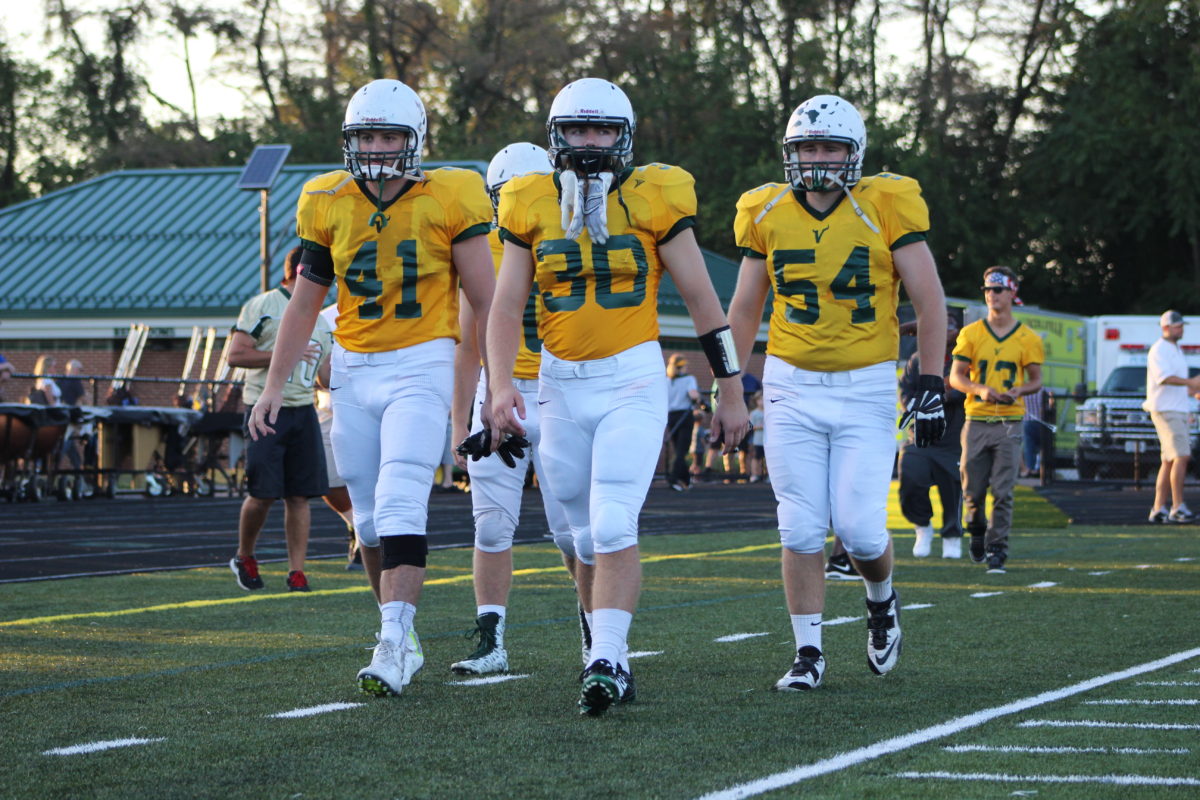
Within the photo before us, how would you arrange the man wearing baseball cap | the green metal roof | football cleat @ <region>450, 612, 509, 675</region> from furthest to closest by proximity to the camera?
the green metal roof
the man wearing baseball cap
football cleat @ <region>450, 612, 509, 675</region>

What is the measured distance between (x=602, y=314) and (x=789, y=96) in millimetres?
42298

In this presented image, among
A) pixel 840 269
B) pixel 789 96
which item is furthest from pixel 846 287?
pixel 789 96

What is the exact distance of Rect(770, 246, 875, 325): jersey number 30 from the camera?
6.53 m

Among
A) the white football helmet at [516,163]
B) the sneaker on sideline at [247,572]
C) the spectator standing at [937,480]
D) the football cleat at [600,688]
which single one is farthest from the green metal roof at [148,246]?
the football cleat at [600,688]

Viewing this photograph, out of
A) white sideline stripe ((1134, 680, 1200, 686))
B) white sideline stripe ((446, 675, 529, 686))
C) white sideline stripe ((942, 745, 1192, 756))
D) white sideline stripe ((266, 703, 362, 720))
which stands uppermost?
white sideline stripe ((942, 745, 1192, 756))

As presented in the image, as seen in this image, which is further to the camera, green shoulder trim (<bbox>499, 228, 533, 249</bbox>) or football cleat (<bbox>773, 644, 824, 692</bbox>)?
football cleat (<bbox>773, 644, 824, 692</bbox>)

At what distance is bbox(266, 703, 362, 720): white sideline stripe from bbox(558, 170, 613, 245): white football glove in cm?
175

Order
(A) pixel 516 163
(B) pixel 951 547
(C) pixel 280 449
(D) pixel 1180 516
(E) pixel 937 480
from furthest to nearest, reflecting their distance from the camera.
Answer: (D) pixel 1180 516 < (E) pixel 937 480 < (B) pixel 951 547 < (C) pixel 280 449 < (A) pixel 516 163

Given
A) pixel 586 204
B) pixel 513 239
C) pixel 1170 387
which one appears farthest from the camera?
pixel 1170 387

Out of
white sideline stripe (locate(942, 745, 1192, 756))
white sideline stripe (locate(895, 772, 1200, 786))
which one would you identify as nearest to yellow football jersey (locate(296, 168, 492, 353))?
white sideline stripe (locate(942, 745, 1192, 756))

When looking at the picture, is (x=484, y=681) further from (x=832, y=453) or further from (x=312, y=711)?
(x=832, y=453)

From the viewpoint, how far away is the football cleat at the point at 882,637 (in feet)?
21.7

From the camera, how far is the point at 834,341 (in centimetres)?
650

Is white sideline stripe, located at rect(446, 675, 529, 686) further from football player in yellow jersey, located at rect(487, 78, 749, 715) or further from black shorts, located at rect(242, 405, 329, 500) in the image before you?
black shorts, located at rect(242, 405, 329, 500)
